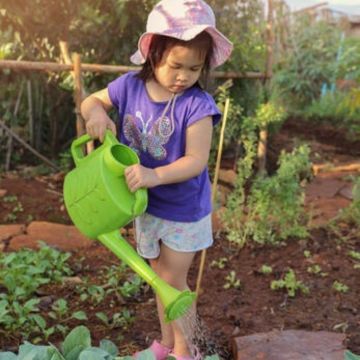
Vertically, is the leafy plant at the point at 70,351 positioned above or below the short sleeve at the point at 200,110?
below

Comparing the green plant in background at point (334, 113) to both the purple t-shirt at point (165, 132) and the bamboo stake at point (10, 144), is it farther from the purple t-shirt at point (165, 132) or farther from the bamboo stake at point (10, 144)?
the purple t-shirt at point (165, 132)

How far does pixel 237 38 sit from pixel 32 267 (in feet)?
9.97

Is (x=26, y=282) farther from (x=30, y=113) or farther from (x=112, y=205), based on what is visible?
(x=30, y=113)

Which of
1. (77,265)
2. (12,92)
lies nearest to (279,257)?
(77,265)

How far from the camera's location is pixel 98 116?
1.86m

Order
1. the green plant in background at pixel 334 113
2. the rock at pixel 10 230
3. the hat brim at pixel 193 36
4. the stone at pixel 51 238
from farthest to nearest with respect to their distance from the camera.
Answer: the green plant in background at pixel 334 113 < the rock at pixel 10 230 < the stone at pixel 51 238 < the hat brim at pixel 193 36

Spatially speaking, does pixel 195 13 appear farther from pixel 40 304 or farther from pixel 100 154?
pixel 40 304

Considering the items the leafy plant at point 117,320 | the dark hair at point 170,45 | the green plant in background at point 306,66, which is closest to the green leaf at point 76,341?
the dark hair at point 170,45

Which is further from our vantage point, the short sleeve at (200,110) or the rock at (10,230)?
the rock at (10,230)

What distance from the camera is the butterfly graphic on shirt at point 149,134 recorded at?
1.86 metres

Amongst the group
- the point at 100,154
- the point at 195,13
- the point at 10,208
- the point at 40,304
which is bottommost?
the point at 10,208

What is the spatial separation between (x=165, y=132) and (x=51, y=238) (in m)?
1.97

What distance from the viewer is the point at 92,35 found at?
5.19 meters

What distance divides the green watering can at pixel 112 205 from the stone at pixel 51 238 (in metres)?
1.81
